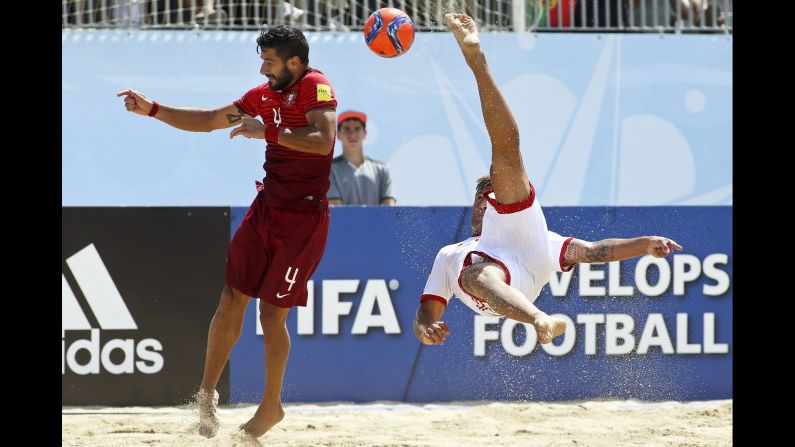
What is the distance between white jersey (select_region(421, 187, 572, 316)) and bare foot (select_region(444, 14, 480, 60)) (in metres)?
0.79

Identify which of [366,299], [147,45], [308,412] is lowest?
[308,412]

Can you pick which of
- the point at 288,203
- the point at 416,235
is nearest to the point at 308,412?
the point at 416,235

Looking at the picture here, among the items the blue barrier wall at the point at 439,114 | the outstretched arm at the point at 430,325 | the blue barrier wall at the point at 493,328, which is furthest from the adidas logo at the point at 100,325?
the outstretched arm at the point at 430,325

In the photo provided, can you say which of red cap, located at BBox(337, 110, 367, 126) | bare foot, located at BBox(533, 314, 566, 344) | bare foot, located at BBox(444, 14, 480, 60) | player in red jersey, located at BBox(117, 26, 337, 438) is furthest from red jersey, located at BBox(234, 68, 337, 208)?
red cap, located at BBox(337, 110, 367, 126)

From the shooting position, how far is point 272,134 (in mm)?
5484

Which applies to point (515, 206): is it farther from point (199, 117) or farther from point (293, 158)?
point (199, 117)

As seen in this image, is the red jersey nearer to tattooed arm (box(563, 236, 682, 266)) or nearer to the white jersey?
the white jersey

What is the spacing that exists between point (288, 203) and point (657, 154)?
5723 millimetres

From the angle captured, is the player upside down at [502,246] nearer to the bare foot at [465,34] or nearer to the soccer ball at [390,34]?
the bare foot at [465,34]

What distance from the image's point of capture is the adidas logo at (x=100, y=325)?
7.72m

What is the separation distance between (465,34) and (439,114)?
4.61m

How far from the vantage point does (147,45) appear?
1044 cm

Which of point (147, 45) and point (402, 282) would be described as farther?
point (147, 45)

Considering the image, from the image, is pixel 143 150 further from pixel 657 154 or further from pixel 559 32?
pixel 657 154
